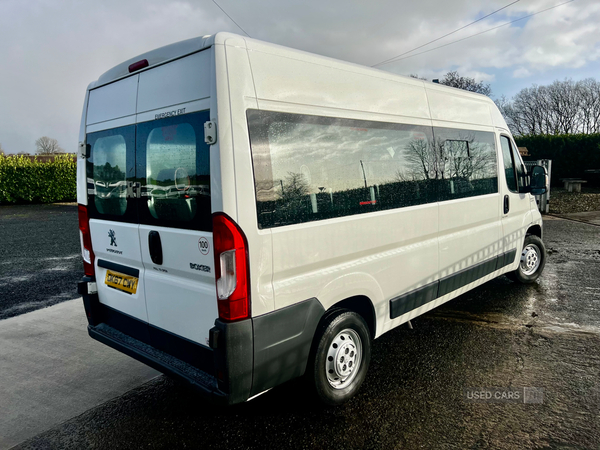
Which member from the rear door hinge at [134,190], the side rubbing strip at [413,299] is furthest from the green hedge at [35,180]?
the side rubbing strip at [413,299]

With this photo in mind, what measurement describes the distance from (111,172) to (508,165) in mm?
4207

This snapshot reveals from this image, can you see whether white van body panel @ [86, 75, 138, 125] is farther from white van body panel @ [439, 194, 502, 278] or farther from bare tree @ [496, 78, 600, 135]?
bare tree @ [496, 78, 600, 135]

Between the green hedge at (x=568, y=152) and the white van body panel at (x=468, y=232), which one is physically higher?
the green hedge at (x=568, y=152)

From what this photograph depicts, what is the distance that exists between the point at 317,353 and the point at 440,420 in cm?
92

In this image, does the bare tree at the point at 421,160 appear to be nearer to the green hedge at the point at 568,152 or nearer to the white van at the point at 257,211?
the white van at the point at 257,211

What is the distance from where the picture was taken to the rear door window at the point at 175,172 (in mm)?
2529

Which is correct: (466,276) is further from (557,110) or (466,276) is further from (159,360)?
(557,110)

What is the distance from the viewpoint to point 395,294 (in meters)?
3.55

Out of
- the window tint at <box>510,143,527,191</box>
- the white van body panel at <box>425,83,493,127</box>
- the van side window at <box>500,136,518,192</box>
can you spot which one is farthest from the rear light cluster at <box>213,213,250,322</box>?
the window tint at <box>510,143,527,191</box>

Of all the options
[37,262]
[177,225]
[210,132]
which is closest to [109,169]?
[177,225]

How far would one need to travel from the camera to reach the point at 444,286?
13.4ft

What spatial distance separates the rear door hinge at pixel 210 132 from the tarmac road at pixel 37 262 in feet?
14.2

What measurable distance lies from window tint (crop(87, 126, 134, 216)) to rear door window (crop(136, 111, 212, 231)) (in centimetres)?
22

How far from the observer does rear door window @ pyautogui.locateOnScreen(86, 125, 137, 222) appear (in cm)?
311
